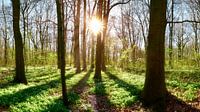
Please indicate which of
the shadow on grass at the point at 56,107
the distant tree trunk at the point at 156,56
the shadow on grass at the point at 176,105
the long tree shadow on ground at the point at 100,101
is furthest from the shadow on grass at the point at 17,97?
the shadow on grass at the point at 176,105

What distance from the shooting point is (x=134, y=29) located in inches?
2724

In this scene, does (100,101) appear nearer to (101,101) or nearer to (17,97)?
(101,101)

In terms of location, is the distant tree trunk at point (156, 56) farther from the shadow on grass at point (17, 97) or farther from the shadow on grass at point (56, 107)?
the shadow on grass at point (17, 97)

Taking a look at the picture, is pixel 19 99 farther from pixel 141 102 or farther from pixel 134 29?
pixel 134 29

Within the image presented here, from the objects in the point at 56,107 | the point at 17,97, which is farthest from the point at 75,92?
the point at 56,107

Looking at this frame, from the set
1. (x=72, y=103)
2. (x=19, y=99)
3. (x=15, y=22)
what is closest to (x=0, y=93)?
(x=19, y=99)

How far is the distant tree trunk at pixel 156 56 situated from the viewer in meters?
14.1

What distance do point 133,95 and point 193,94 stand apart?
2845 mm

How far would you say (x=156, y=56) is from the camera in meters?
14.1

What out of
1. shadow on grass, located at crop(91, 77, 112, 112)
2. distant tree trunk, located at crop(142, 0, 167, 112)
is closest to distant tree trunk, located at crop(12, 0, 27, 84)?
shadow on grass, located at crop(91, 77, 112, 112)

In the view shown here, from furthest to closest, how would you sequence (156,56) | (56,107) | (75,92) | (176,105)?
(75,92) < (156,56) < (56,107) < (176,105)

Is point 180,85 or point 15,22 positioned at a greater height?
point 15,22

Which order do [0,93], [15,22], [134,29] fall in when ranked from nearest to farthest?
[0,93] → [15,22] → [134,29]

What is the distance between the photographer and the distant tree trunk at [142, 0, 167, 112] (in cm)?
1407
